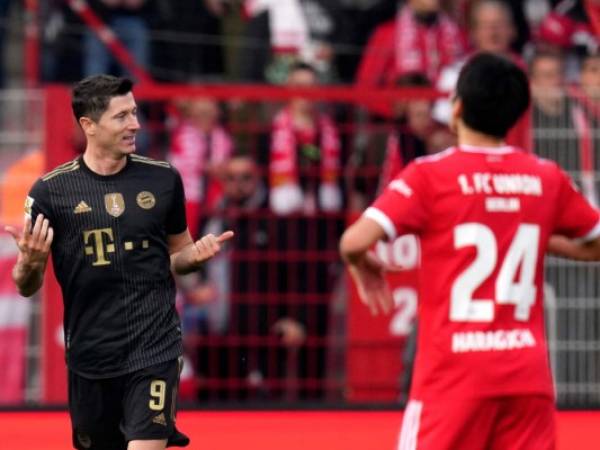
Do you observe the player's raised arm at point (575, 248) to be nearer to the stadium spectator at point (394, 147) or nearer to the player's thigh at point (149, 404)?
the player's thigh at point (149, 404)

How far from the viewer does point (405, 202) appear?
5.29 meters

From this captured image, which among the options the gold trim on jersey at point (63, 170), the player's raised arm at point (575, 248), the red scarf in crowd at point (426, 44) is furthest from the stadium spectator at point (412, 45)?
the player's raised arm at point (575, 248)

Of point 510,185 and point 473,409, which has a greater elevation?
point 510,185

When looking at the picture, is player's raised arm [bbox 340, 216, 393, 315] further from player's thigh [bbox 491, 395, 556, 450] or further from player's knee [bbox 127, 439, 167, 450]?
player's knee [bbox 127, 439, 167, 450]

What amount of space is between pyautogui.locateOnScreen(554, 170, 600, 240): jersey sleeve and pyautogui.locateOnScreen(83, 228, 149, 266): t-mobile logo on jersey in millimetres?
1921

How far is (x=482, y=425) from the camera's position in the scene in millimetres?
5273

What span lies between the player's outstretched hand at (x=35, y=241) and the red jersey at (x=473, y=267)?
1.66 metres

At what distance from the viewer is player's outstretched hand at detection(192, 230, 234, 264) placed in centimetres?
656

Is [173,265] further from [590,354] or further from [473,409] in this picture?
[590,354]

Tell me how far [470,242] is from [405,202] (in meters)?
0.26

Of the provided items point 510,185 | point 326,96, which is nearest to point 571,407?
point 326,96

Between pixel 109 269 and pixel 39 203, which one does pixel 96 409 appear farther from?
pixel 39 203

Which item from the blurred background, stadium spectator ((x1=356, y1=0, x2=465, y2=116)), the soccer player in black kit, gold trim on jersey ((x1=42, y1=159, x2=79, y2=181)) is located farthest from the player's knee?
stadium spectator ((x1=356, y1=0, x2=465, y2=116))

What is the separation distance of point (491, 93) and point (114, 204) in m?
1.97
